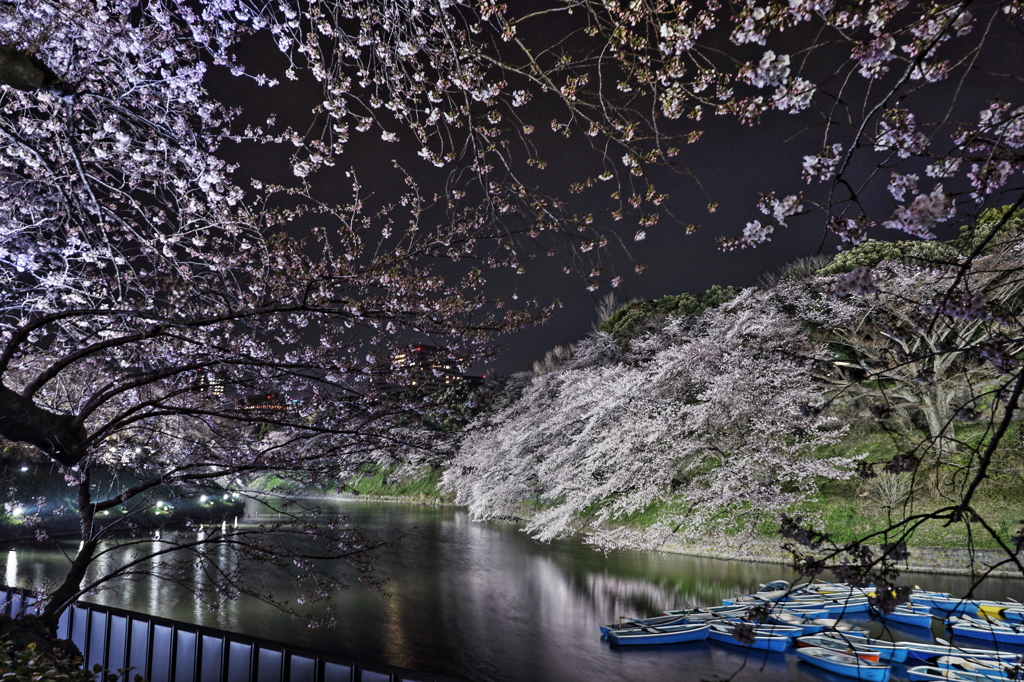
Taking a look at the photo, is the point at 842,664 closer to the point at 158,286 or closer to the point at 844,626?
the point at 844,626

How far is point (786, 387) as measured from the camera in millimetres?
12820

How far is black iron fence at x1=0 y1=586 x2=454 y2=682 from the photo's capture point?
354 centimetres

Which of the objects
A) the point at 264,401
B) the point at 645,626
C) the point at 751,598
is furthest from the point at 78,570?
the point at 751,598

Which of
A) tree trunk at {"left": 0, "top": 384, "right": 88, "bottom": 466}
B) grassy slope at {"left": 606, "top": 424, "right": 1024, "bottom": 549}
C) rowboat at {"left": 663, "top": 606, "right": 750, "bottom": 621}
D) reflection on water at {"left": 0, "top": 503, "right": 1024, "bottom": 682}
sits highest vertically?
tree trunk at {"left": 0, "top": 384, "right": 88, "bottom": 466}

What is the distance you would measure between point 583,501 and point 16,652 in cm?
1141

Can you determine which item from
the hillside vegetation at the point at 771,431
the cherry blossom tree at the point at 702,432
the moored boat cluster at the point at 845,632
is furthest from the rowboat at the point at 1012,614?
the cherry blossom tree at the point at 702,432

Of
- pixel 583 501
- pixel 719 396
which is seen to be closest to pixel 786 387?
pixel 719 396

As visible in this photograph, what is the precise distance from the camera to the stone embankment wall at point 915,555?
11367mm

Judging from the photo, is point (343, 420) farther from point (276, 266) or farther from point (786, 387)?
point (786, 387)

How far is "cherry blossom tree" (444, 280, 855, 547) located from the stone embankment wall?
602 mm

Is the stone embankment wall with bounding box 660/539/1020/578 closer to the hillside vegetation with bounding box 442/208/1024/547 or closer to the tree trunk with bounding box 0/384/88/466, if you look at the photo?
the hillside vegetation with bounding box 442/208/1024/547

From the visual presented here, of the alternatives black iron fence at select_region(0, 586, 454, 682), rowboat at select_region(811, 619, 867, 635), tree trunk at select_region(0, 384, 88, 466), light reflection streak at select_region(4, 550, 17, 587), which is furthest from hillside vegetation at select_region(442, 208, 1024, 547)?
light reflection streak at select_region(4, 550, 17, 587)

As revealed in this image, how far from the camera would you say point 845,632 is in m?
8.32

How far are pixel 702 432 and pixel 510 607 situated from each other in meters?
6.26
